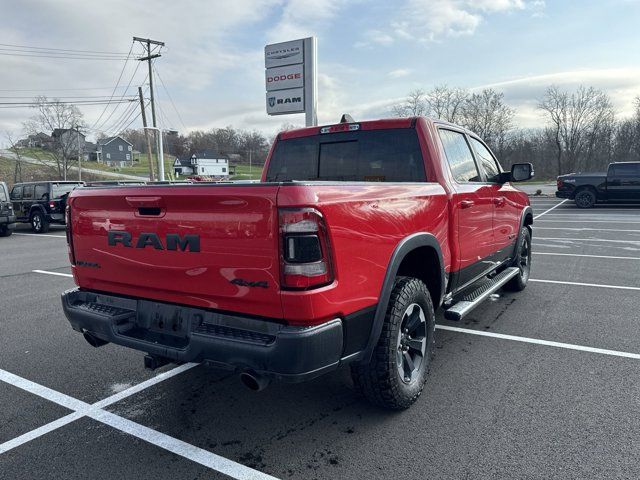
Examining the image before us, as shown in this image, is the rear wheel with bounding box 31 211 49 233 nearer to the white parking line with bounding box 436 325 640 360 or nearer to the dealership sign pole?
the dealership sign pole

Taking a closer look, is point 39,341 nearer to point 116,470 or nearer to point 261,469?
point 116,470

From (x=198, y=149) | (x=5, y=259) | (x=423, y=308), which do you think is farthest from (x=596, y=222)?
(x=198, y=149)

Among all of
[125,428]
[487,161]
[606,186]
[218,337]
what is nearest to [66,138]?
[606,186]

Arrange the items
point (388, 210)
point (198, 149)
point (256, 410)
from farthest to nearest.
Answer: point (198, 149), point (256, 410), point (388, 210)

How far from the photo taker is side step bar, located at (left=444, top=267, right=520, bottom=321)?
3.59 meters

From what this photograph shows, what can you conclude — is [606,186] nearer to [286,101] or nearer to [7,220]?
[286,101]

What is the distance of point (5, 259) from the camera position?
10242mm

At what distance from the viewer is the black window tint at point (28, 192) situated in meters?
16.9

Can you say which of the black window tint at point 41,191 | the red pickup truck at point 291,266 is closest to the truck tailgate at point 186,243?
the red pickup truck at point 291,266

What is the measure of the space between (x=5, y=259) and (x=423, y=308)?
1050 centimetres

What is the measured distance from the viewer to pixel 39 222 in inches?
648

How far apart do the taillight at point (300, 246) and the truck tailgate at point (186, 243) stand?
0.16 ft

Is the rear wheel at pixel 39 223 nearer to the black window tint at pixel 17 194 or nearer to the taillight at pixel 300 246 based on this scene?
the black window tint at pixel 17 194

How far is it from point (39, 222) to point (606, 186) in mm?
22646
